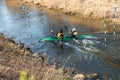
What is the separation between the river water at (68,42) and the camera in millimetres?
16733

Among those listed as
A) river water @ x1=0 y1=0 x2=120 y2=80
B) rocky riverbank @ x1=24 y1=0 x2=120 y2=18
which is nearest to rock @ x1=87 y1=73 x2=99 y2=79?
river water @ x1=0 y1=0 x2=120 y2=80

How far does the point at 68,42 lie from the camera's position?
866 inches

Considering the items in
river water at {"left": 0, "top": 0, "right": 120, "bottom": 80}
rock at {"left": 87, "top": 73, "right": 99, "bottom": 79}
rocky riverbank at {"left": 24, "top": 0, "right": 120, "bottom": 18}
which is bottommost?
rock at {"left": 87, "top": 73, "right": 99, "bottom": 79}

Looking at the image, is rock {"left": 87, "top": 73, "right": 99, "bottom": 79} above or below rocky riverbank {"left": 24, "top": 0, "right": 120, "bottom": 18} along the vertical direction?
below

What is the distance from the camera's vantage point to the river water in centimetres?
1673

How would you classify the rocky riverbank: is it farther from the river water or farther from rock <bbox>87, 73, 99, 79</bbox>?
rock <bbox>87, 73, 99, 79</bbox>

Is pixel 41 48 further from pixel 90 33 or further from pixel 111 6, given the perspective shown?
pixel 111 6

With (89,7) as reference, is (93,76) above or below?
below

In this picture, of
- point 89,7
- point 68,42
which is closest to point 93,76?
point 68,42

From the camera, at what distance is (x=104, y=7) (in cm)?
2844

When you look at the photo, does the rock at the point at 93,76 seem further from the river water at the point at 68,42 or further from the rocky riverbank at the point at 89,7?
the rocky riverbank at the point at 89,7

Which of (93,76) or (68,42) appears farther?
(68,42)

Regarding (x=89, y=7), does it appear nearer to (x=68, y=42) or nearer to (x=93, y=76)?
(x=68, y=42)

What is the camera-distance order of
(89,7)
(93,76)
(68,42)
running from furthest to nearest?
(89,7) → (68,42) → (93,76)
